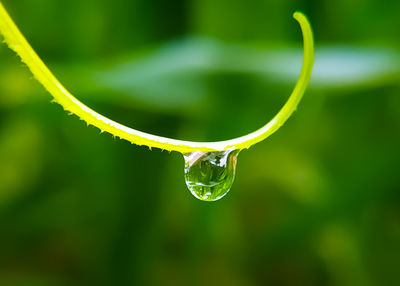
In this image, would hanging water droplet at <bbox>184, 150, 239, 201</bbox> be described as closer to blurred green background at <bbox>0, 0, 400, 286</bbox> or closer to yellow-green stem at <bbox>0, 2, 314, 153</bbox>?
yellow-green stem at <bbox>0, 2, 314, 153</bbox>

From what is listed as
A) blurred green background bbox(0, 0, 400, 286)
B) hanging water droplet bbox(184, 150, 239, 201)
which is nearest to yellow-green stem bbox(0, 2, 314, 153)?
hanging water droplet bbox(184, 150, 239, 201)

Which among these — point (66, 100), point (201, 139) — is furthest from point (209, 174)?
point (201, 139)

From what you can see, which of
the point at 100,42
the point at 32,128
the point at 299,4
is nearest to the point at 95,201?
the point at 32,128

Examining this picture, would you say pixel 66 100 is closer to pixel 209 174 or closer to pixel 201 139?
pixel 209 174

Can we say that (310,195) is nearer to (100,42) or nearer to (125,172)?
(125,172)

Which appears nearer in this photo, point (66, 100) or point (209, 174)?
point (66, 100)

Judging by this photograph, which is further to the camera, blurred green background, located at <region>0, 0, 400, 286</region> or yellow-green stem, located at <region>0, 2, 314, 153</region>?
blurred green background, located at <region>0, 0, 400, 286</region>

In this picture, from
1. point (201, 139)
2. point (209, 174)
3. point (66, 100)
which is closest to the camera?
point (66, 100)
